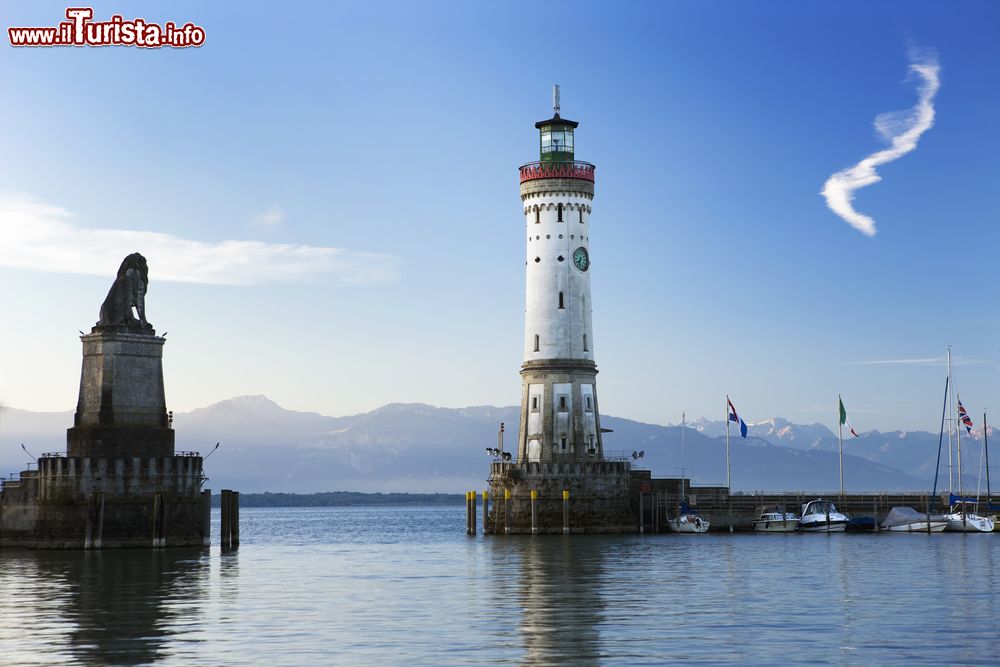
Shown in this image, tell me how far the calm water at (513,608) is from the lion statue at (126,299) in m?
14.4

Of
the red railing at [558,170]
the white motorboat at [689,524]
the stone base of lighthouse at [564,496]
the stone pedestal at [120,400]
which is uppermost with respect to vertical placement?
the red railing at [558,170]

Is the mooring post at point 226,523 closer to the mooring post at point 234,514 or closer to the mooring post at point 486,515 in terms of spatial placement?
the mooring post at point 234,514

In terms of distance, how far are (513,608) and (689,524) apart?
55.8 m

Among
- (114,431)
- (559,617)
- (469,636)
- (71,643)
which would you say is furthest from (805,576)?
(114,431)

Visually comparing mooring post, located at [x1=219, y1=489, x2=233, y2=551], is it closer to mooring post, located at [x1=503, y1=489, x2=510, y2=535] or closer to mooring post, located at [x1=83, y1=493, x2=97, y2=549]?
mooring post, located at [x1=83, y1=493, x2=97, y2=549]

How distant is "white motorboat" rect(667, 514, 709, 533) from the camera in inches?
4003

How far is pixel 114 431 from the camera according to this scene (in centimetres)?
7831

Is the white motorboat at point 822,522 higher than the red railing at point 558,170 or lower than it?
lower

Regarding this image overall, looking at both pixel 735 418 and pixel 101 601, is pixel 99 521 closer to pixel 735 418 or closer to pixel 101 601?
pixel 101 601

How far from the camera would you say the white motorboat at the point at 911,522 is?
101 metres

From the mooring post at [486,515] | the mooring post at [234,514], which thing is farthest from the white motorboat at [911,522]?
the mooring post at [234,514]

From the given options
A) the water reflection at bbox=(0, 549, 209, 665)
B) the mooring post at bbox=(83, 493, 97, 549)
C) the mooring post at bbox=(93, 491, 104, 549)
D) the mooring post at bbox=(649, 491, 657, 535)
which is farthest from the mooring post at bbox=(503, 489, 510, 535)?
the mooring post at bbox=(83, 493, 97, 549)

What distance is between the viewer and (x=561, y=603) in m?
49.2

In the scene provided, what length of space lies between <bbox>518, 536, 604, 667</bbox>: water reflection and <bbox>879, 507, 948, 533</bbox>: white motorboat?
32.3 meters
